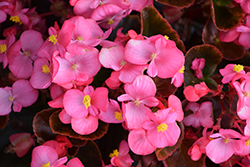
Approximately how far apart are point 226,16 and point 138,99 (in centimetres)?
50

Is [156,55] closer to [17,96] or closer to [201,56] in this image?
[201,56]

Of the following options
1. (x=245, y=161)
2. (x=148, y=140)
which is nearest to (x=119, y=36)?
(x=148, y=140)

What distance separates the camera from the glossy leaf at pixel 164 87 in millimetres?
655

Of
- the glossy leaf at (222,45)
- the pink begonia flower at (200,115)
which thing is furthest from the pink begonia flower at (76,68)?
the glossy leaf at (222,45)

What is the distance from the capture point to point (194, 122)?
72 cm

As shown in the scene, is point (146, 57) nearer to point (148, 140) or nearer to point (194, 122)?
point (148, 140)

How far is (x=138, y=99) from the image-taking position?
21.5 inches

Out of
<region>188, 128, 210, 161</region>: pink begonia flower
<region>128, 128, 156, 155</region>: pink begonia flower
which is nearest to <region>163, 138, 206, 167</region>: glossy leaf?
<region>188, 128, 210, 161</region>: pink begonia flower

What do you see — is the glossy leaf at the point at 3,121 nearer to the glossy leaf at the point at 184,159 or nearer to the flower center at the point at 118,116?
the flower center at the point at 118,116

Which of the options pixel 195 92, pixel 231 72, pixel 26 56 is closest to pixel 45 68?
pixel 26 56

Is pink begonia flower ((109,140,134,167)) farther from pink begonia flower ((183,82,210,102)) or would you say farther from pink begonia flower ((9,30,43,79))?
pink begonia flower ((9,30,43,79))

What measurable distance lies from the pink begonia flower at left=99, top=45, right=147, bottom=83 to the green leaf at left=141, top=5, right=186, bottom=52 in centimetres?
15

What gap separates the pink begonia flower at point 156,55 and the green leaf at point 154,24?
5.1 inches

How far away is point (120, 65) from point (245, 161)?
0.49 m
